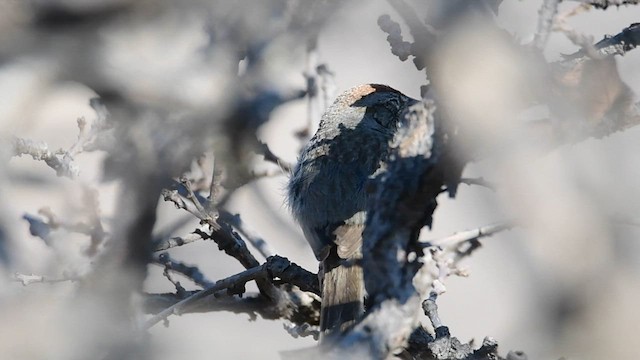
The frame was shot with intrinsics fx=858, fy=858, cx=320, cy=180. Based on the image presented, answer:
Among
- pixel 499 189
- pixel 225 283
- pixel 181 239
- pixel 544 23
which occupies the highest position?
pixel 181 239

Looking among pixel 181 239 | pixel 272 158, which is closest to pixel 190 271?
pixel 181 239

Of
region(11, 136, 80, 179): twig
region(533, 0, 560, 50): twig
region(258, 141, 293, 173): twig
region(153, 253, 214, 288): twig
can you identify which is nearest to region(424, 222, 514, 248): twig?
region(533, 0, 560, 50): twig

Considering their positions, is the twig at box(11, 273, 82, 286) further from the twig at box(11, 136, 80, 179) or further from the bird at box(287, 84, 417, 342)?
the bird at box(287, 84, 417, 342)

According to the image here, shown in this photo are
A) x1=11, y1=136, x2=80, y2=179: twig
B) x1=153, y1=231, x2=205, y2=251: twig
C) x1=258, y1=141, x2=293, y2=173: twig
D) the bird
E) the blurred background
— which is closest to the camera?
the blurred background

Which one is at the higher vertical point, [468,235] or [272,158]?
[272,158]

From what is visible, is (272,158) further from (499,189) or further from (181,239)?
(499,189)

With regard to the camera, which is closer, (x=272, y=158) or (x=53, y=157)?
(x=53, y=157)

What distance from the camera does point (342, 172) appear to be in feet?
15.9

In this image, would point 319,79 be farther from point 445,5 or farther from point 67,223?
point 445,5

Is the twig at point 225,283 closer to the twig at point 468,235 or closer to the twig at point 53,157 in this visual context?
the twig at point 53,157

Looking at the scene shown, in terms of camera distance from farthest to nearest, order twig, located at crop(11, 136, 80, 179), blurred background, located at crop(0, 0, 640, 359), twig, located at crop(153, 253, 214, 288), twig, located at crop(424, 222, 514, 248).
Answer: twig, located at crop(153, 253, 214, 288) → twig, located at crop(11, 136, 80, 179) → twig, located at crop(424, 222, 514, 248) → blurred background, located at crop(0, 0, 640, 359)

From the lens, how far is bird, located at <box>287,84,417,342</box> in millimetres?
4312

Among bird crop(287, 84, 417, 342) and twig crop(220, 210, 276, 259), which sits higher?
bird crop(287, 84, 417, 342)

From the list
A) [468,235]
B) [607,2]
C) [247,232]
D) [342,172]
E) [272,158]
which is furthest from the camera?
[342,172]
